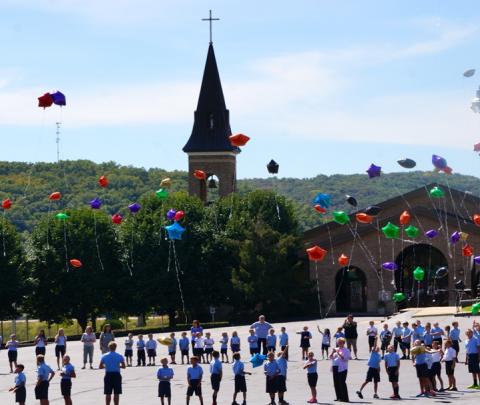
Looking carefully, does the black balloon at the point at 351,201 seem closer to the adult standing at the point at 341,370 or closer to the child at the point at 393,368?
the child at the point at 393,368

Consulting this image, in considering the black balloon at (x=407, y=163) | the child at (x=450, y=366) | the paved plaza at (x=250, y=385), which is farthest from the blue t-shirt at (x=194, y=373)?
the black balloon at (x=407, y=163)

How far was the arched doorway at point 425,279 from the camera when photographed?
182 ft

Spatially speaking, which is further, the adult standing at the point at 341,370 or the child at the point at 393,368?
the child at the point at 393,368

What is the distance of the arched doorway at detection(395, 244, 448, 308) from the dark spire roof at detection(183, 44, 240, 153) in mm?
17426

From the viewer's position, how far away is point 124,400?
22312mm

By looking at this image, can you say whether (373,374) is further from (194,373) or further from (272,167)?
(272,167)

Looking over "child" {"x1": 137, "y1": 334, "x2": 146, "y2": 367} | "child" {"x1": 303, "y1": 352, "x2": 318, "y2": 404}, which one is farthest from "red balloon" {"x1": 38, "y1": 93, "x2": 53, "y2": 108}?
"child" {"x1": 303, "y1": 352, "x2": 318, "y2": 404}

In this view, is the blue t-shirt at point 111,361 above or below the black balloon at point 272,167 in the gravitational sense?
below

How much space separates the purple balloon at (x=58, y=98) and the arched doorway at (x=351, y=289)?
2841 cm

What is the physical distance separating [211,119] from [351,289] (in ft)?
59.9

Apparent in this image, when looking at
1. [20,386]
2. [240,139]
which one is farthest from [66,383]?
[240,139]

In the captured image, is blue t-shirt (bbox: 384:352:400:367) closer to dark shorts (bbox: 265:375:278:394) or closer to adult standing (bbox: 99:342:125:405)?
dark shorts (bbox: 265:375:278:394)

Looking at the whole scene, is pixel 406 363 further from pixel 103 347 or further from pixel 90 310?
pixel 90 310

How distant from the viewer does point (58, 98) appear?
3503 centimetres
